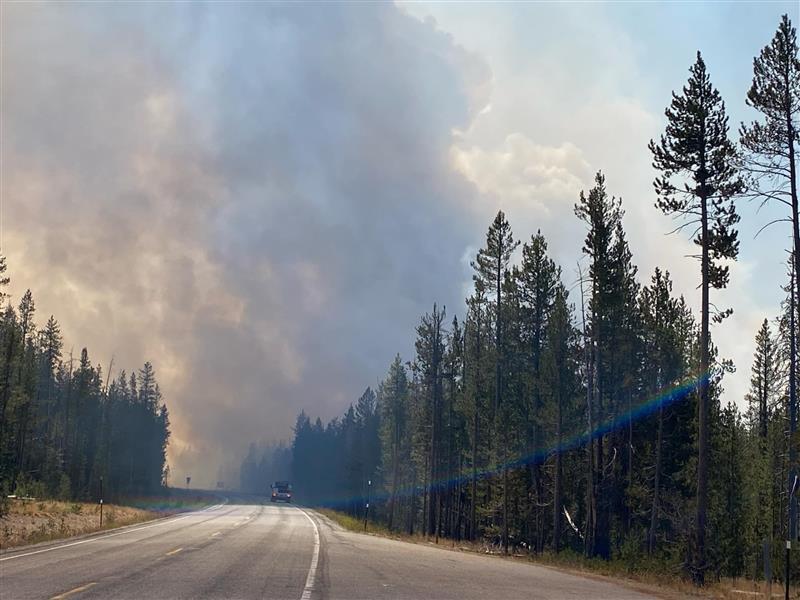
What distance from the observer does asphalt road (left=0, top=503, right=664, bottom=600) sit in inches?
564

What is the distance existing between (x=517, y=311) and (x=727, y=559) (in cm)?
1793

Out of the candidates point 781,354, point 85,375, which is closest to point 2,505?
point 781,354

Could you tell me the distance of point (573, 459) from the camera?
47.2 metres

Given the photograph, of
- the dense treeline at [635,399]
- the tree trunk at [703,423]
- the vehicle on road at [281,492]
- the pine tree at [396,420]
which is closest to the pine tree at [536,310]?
the dense treeline at [635,399]

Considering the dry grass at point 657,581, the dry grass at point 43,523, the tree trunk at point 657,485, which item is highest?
the tree trunk at point 657,485

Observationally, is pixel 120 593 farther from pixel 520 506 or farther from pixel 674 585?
pixel 520 506

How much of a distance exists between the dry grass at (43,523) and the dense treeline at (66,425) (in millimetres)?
2329

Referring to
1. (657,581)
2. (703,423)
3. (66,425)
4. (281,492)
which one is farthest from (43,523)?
(281,492)

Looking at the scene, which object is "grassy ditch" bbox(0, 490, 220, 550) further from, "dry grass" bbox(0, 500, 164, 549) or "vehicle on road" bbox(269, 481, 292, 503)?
"vehicle on road" bbox(269, 481, 292, 503)

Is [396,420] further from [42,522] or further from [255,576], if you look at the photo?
[255,576]

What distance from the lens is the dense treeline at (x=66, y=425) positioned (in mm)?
68731

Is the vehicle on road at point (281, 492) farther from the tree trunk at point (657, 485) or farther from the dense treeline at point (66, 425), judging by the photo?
the tree trunk at point (657, 485)

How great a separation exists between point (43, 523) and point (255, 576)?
2801 centimetres

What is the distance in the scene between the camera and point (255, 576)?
56.3 feet
